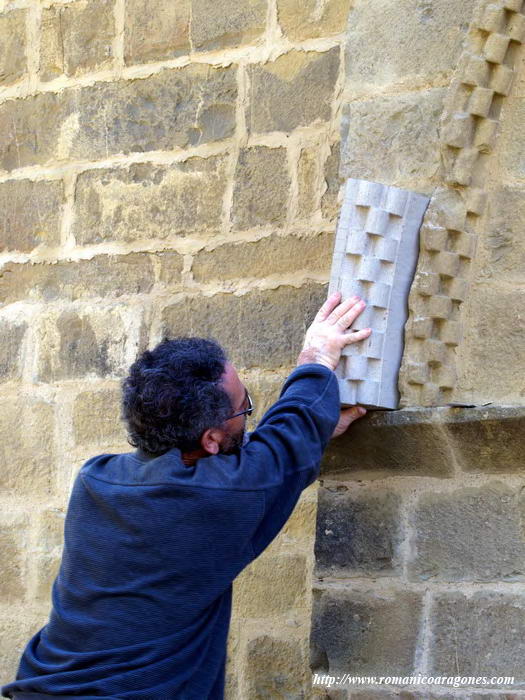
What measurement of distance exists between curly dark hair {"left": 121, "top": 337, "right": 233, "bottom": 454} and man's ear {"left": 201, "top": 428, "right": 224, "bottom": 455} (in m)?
0.02

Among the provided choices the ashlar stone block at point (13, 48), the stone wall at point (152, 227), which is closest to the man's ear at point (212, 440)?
the stone wall at point (152, 227)

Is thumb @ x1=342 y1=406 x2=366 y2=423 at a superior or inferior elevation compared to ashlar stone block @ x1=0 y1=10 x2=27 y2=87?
inferior

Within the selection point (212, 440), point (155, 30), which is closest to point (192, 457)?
point (212, 440)

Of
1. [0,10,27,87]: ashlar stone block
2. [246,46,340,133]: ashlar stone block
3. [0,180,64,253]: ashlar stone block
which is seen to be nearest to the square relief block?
[246,46,340,133]: ashlar stone block

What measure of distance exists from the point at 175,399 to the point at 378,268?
69 cm

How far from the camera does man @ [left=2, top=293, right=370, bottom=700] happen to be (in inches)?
103

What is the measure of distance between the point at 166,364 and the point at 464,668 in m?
1.06

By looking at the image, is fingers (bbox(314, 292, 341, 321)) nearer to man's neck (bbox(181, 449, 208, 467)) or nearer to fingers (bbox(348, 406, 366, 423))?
fingers (bbox(348, 406, 366, 423))

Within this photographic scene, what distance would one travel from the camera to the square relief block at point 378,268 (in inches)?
119

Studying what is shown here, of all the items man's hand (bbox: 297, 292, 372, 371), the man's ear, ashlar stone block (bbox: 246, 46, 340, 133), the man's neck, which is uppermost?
ashlar stone block (bbox: 246, 46, 340, 133)

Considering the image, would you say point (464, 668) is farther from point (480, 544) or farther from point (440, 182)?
point (440, 182)

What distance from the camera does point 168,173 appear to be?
4.08 metres

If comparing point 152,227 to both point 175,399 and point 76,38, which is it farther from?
point 175,399

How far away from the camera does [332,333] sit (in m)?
3.02
